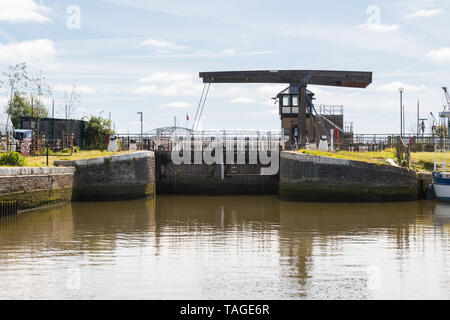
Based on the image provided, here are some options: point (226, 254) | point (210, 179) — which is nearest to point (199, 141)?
point (210, 179)

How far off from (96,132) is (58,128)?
2.86 metres

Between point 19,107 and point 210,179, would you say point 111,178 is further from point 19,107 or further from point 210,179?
point 19,107

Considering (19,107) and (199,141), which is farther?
(19,107)

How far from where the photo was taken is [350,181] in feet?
86.8

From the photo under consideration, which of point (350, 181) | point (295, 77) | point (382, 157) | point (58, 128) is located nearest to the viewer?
point (350, 181)

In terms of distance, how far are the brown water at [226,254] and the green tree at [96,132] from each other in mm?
19302

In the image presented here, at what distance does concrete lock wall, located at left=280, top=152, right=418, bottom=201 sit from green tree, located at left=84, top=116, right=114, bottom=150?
19.7m

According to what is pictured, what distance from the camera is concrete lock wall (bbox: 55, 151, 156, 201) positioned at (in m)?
27.0

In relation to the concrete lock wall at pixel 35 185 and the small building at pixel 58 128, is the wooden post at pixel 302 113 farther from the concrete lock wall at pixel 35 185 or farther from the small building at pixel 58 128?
the small building at pixel 58 128

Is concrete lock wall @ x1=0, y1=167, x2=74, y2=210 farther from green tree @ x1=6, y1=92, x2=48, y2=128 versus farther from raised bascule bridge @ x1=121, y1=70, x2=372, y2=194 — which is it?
green tree @ x1=6, y1=92, x2=48, y2=128

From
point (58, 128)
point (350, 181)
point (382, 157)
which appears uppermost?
point (58, 128)

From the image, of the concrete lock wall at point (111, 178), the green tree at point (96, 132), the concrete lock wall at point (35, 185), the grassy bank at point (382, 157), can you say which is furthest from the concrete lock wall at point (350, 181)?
the green tree at point (96, 132)

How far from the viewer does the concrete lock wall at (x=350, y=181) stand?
2643cm

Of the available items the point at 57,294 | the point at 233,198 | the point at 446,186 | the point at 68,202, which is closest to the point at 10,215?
the point at 68,202
